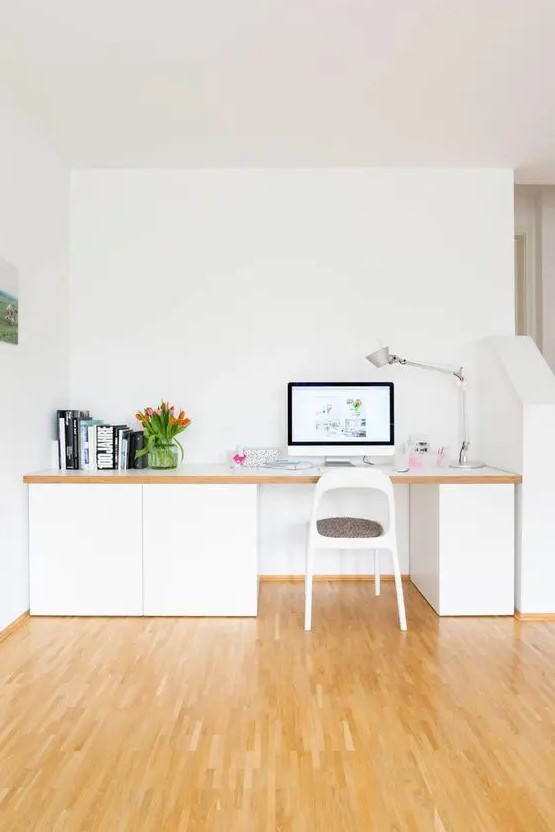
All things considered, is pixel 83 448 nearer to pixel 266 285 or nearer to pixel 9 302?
pixel 9 302

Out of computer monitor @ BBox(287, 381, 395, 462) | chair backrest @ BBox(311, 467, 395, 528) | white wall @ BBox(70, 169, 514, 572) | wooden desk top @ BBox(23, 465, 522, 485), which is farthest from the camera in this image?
white wall @ BBox(70, 169, 514, 572)

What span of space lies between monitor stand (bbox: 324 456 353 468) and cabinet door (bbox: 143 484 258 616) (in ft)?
2.01

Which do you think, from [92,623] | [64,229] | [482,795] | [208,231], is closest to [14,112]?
[64,229]

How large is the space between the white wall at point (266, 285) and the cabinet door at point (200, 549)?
2.37 feet

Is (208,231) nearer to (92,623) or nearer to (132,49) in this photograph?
(132,49)

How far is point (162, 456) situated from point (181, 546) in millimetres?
554

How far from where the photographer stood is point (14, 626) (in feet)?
10.4

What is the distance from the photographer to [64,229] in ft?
12.9

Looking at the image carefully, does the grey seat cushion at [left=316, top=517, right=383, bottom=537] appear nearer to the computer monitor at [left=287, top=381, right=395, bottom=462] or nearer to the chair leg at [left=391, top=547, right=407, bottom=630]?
the chair leg at [left=391, top=547, right=407, bottom=630]

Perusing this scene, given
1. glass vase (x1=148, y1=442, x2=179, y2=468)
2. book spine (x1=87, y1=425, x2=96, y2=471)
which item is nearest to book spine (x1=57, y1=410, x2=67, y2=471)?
book spine (x1=87, y1=425, x2=96, y2=471)

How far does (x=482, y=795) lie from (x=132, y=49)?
9.36 ft

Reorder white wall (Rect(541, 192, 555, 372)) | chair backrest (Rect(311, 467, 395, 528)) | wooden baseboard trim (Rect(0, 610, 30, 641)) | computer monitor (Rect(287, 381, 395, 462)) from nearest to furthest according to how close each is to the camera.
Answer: wooden baseboard trim (Rect(0, 610, 30, 641)) → chair backrest (Rect(311, 467, 395, 528)) → computer monitor (Rect(287, 381, 395, 462)) → white wall (Rect(541, 192, 555, 372))

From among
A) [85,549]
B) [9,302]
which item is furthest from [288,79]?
[85,549]

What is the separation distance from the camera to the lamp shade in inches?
147
